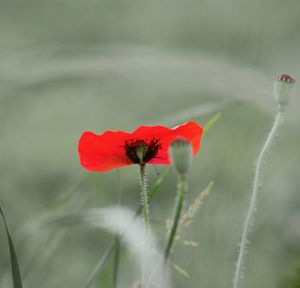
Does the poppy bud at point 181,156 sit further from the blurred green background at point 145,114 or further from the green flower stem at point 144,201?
the blurred green background at point 145,114

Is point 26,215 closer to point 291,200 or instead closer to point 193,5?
point 291,200

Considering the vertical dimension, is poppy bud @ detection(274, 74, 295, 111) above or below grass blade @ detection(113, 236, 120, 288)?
above

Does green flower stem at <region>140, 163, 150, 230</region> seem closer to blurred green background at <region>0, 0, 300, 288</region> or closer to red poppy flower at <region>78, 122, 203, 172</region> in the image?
red poppy flower at <region>78, 122, 203, 172</region>

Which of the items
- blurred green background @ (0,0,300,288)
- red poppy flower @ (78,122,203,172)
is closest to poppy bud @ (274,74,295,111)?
red poppy flower @ (78,122,203,172)

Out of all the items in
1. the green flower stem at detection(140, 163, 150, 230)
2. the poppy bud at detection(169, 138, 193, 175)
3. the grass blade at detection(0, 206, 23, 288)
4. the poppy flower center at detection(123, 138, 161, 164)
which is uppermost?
the poppy bud at detection(169, 138, 193, 175)

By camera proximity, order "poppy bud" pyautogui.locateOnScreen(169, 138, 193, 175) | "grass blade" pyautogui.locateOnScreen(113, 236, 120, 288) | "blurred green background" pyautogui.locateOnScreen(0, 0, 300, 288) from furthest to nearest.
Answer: "blurred green background" pyautogui.locateOnScreen(0, 0, 300, 288), "grass blade" pyautogui.locateOnScreen(113, 236, 120, 288), "poppy bud" pyautogui.locateOnScreen(169, 138, 193, 175)

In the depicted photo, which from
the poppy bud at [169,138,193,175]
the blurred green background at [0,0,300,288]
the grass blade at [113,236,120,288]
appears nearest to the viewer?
the poppy bud at [169,138,193,175]

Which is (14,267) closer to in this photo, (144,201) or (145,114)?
(144,201)

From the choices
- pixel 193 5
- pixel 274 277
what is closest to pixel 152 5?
pixel 193 5

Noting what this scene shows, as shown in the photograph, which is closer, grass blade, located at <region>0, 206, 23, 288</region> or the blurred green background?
grass blade, located at <region>0, 206, 23, 288</region>
